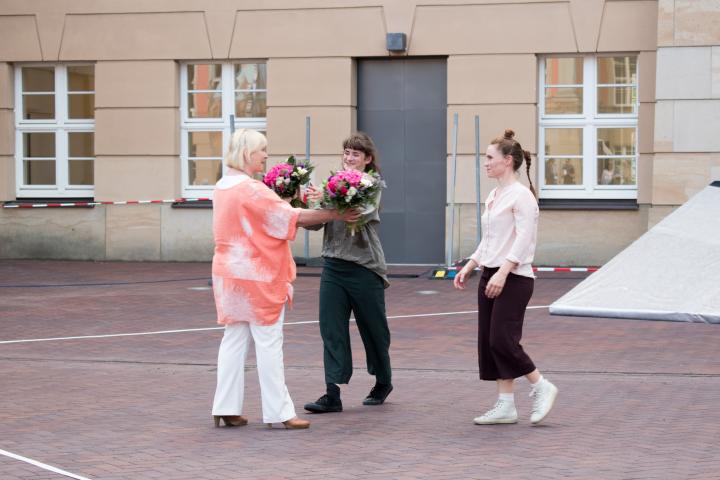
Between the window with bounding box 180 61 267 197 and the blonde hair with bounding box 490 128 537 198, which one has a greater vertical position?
the window with bounding box 180 61 267 197

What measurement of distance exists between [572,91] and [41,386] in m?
12.2

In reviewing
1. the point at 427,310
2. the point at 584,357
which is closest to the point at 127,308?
the point at 427,310

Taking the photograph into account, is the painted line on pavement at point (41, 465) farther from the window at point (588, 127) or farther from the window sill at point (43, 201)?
the window sill at point (43, 201)

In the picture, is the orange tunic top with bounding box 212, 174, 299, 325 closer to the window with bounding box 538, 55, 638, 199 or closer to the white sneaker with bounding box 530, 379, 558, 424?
the white sneaker with bounding box 530, 379, 558, 424

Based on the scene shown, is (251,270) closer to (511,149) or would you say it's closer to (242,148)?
(242,148)

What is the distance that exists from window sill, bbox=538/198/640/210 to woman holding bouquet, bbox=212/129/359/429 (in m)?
12.0

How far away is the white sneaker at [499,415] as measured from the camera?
7711mm

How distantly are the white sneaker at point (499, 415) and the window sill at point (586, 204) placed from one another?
11.7m

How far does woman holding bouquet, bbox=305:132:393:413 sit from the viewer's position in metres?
8.28

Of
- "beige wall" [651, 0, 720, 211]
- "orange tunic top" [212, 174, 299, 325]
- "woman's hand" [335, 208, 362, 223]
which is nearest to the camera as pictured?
"orange tunic top" [212, 174, 299, 325]

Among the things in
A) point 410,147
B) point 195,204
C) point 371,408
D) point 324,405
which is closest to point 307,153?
point 410,147

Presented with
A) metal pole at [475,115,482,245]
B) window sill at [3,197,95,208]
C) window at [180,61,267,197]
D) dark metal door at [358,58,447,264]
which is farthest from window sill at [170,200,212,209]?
metal pole at [475,115,482,245]

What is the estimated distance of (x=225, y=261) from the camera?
7551mm

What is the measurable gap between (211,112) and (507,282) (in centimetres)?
1389
